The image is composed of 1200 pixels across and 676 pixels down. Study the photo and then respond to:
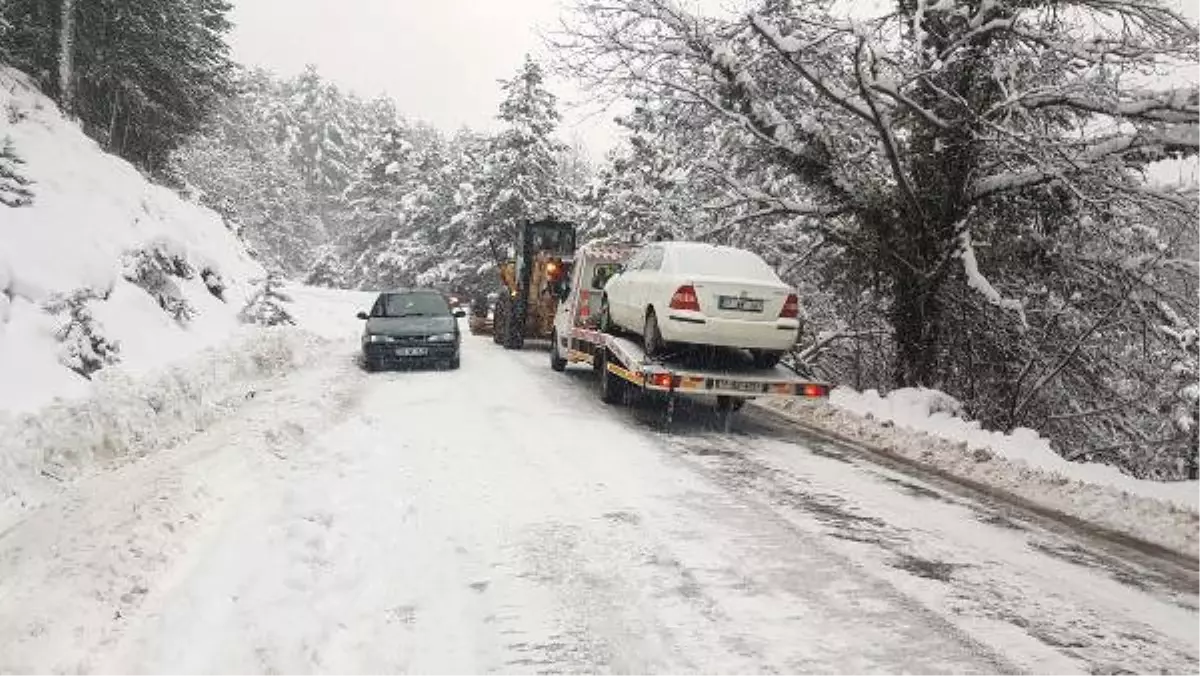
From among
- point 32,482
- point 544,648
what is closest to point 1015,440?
point 544,648

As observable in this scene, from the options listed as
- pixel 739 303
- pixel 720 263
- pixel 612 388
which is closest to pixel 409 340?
pixel 612 388

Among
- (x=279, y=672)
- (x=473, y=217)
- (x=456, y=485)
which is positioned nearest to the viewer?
(x=279, y=672)

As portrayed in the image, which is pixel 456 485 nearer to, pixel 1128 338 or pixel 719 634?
pixel 719 634

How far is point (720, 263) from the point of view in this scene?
10.4 meters

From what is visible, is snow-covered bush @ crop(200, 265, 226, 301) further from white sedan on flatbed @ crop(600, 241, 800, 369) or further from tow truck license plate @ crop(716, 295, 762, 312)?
tow truck license plate @ crop(716, 295, 762, 312)

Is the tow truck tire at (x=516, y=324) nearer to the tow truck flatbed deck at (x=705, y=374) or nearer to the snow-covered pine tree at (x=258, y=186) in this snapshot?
the tow truck flatbed deck at (x=705, y=374)

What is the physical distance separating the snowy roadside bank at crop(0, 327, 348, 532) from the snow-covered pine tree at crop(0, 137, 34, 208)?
13.6 feet

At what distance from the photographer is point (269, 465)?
23.0 ft

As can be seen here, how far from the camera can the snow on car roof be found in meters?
10.2

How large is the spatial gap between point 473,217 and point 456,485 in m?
35.6

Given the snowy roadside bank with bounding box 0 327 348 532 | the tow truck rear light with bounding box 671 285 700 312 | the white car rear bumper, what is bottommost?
the snowy roadside bank with bounding box 0 327 348 532

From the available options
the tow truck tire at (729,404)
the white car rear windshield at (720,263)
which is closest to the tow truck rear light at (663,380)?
the white car rear windshield at (720,263)

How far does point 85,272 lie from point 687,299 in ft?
34.3

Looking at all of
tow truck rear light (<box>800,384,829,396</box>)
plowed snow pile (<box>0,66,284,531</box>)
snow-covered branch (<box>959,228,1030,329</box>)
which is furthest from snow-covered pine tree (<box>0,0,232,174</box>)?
snow-covered branch (<box>959,228,1030,329</box>)
